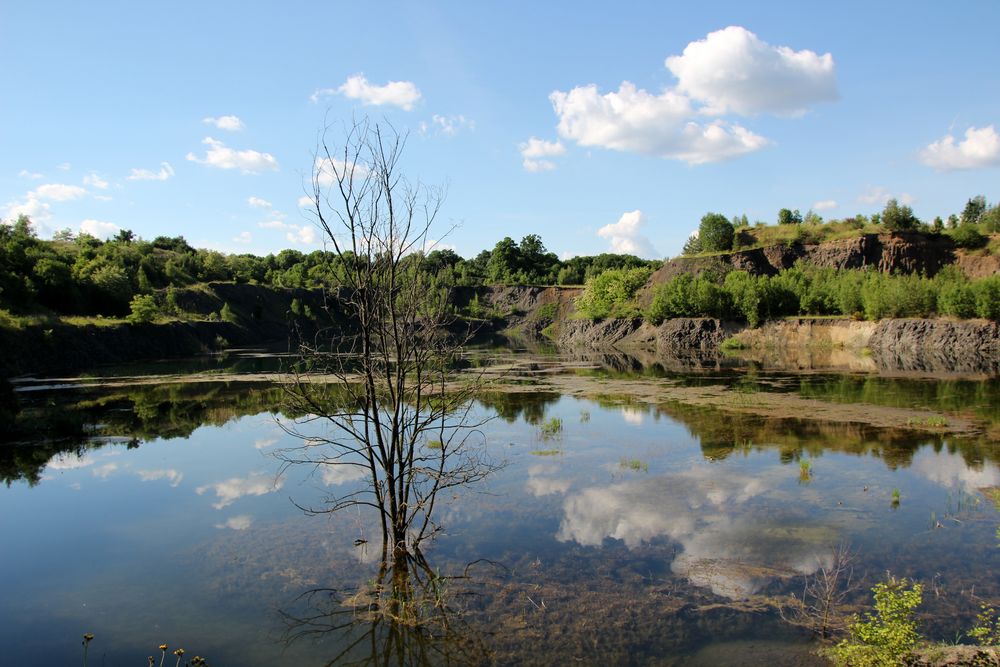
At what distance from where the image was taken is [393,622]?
317 inches

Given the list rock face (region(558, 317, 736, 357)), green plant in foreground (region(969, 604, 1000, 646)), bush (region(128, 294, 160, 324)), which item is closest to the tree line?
bush (region(128, 294, 160, 324))

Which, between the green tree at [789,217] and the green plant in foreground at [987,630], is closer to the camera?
the green plant in foreground at [987,630]

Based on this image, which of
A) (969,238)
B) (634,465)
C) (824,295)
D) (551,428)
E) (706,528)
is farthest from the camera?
(969,238)

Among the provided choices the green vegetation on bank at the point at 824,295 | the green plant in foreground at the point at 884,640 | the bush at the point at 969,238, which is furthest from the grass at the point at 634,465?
the bush at the point at 969,238

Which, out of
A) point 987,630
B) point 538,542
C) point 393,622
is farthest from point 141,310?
point 987,630

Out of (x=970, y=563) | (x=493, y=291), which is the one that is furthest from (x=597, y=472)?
(x=493, y=291)

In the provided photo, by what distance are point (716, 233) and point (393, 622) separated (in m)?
80.7

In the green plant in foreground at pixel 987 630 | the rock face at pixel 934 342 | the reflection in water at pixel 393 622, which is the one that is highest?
the rock face at pixel 934 342

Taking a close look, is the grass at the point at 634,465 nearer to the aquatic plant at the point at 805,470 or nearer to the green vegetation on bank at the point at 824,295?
the aquatic plant at the point at 805,470

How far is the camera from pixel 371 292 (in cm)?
956

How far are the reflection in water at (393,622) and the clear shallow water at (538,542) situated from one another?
0.07 m

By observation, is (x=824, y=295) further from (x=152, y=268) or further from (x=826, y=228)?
(x=152, y=268)

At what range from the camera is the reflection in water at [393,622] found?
7.30 metres

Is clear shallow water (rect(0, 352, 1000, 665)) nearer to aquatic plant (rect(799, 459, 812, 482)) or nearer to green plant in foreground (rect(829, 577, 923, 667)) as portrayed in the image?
aquatic plant (rect(799, 459, 812, 482))
